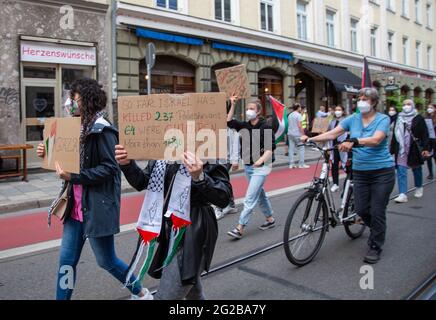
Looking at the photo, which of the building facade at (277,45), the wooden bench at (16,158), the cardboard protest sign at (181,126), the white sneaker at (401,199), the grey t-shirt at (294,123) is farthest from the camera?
the building facade at (277,45)

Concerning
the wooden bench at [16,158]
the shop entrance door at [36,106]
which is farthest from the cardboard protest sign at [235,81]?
the shop entrance door at [36,106]

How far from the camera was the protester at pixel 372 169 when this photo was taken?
181 inches

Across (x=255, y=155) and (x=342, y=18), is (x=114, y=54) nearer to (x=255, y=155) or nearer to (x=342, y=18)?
(x=255, y=155)

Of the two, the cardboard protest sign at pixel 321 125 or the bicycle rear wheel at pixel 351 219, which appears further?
the cardboard protest sign at pixel 321 125

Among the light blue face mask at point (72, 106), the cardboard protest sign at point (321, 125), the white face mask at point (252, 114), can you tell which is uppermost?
the cardboard protest sign at point (321, 125)

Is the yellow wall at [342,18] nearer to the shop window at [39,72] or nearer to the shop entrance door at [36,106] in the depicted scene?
the shop window at [39,72]

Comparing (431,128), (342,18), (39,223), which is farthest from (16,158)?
(342,18)

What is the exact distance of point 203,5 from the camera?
1609 centimetres

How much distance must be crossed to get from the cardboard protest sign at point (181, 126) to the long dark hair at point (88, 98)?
2.55 feet

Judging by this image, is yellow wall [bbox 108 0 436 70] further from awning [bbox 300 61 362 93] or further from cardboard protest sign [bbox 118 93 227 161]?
cardboard protest sign [bbox 118 93 227 161]

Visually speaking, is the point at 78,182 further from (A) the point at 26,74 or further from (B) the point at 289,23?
(B) the point at 289,23

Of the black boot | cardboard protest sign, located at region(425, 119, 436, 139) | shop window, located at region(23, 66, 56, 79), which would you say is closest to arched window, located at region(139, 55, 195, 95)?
shop window, located at region(23, 66, 56, 79)

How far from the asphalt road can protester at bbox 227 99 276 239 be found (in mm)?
285

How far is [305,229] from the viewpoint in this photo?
15.0 feet
